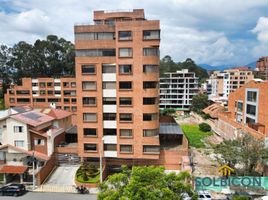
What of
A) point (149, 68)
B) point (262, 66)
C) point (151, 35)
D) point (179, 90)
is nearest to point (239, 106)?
point (149, 68)

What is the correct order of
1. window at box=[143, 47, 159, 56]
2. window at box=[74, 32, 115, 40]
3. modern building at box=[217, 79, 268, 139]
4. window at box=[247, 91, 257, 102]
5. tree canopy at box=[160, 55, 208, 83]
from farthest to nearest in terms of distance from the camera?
1. tree canopy at box=[160, 55, 208, 83]
2. window at box=[247, 91, 257, 102]
3. modern building at box=[217, 79, 268, 139]
4. window at box=[74, 32, 115, 40]
5. window at box=[143, 47, 159, 56]

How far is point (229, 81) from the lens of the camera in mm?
97000

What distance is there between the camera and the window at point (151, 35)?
2940cm

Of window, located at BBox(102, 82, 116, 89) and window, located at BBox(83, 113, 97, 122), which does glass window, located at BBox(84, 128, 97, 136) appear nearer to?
window, located at BBox(83, 113, 97, 122)

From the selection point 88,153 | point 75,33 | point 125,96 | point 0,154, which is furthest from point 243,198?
point 0,154

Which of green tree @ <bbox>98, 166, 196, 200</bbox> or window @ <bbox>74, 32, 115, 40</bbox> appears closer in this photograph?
green tree @ <bbox>98, 166, 196, 200</bbox>

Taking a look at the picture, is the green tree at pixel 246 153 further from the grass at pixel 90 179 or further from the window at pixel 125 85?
the grass at pixel 90 179

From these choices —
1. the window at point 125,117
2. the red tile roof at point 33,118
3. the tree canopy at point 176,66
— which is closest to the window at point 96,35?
the window at point 125,117

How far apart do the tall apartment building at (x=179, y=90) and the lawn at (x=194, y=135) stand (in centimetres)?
2770

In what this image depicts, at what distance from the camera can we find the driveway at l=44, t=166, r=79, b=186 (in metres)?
29.1

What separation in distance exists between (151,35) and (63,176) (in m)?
23.9

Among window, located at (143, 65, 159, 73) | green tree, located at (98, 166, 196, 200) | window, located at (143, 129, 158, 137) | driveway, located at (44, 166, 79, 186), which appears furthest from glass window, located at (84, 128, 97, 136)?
green tree, located at (98, 166, 196, 200)

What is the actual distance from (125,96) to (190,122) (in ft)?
135

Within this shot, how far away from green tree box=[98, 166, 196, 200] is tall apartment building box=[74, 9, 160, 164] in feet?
50.9
